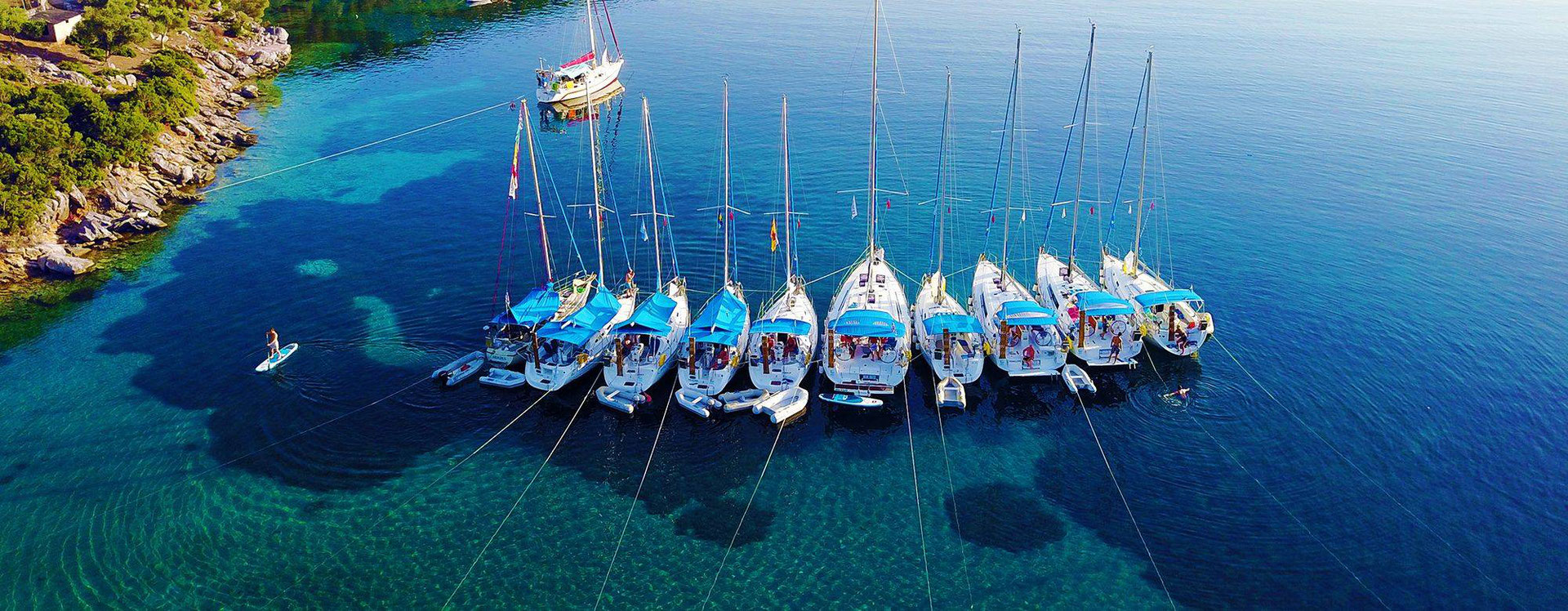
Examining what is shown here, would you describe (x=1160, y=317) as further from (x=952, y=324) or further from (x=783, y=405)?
(x=783, y=405)

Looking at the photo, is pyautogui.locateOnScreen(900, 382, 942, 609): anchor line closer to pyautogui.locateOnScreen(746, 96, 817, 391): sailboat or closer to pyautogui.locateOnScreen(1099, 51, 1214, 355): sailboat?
pyautogui.locateOnScreen(746, 96, 817, 391): sailboat

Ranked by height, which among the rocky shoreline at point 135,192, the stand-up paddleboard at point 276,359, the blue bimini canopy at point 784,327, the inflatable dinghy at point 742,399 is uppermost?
the rocky shoreline at point 135,192

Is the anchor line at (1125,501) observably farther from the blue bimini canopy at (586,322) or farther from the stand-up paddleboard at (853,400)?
the blue bimini canopy at (586,322)

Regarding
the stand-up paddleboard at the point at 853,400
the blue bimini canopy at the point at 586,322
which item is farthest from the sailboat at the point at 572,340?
the stand-up paddleboard at the point at 853,400

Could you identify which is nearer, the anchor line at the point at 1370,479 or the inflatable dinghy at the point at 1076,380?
the anchor line at the point at 1370,479

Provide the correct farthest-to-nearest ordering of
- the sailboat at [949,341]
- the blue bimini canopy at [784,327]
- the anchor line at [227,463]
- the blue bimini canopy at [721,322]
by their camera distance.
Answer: the sailboat at [949,341]
the blue bimini canopy at [784,327]
the blue bimini canopy at [721,322]
the anchor line at [227,463]

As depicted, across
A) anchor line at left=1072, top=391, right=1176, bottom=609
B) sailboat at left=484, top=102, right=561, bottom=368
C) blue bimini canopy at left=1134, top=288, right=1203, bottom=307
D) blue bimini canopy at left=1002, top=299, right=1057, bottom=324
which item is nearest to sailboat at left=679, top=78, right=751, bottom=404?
sailboat at left=484, top=102, right=561, bottom=368
